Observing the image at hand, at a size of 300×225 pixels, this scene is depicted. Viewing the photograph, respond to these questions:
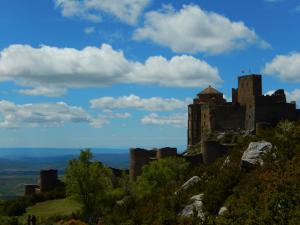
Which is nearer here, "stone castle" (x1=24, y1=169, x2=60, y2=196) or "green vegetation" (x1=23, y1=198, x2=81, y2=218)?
"green vegetation" (x1=23, y1=198, x2=81, y2=218)

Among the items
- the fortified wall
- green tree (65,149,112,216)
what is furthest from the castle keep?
green tree (65,149,112,216)

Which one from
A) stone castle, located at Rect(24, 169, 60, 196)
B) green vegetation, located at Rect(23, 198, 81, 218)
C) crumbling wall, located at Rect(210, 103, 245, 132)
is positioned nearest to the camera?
green vegetation, located at Rect(23, 198, 81, 218)

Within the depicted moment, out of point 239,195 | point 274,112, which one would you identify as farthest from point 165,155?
point 239,195

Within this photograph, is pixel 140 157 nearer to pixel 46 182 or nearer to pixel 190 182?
pixel 46 182

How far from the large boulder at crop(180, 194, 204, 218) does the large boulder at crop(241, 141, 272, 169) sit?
3.67 metres

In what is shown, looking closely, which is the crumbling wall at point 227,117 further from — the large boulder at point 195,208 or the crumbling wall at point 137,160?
the large boulder at point 195,208

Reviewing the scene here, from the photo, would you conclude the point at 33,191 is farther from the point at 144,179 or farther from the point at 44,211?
the point at 144,179

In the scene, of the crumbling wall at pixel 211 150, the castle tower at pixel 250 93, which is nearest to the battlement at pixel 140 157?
the crumbling wall at pixel 211 150

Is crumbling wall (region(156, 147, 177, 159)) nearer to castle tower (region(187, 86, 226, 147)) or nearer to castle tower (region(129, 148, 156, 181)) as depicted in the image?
castle tower (region(129, 148, 156, 181))

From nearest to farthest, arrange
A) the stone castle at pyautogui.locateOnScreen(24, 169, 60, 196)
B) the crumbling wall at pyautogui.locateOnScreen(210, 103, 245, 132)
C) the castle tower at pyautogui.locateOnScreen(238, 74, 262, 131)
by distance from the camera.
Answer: the stone castle at pyautogui.locateOnScreen(24, 169, 60, 196) → the castle tower at pyautogui.locateOnScreen(238, 74, 262, 131) → the crumbling wall at pyautogui.locateOnScreen(210, 103, 245, 132)

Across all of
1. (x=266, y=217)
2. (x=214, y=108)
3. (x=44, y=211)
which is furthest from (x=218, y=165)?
(x=214, y=108)

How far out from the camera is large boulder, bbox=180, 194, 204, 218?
101 ft

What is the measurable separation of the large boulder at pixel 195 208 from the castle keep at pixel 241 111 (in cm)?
5016

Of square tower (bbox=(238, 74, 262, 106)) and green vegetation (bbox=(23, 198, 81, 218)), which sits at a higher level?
square tower (bbox=(238, 74, 262, 106))
